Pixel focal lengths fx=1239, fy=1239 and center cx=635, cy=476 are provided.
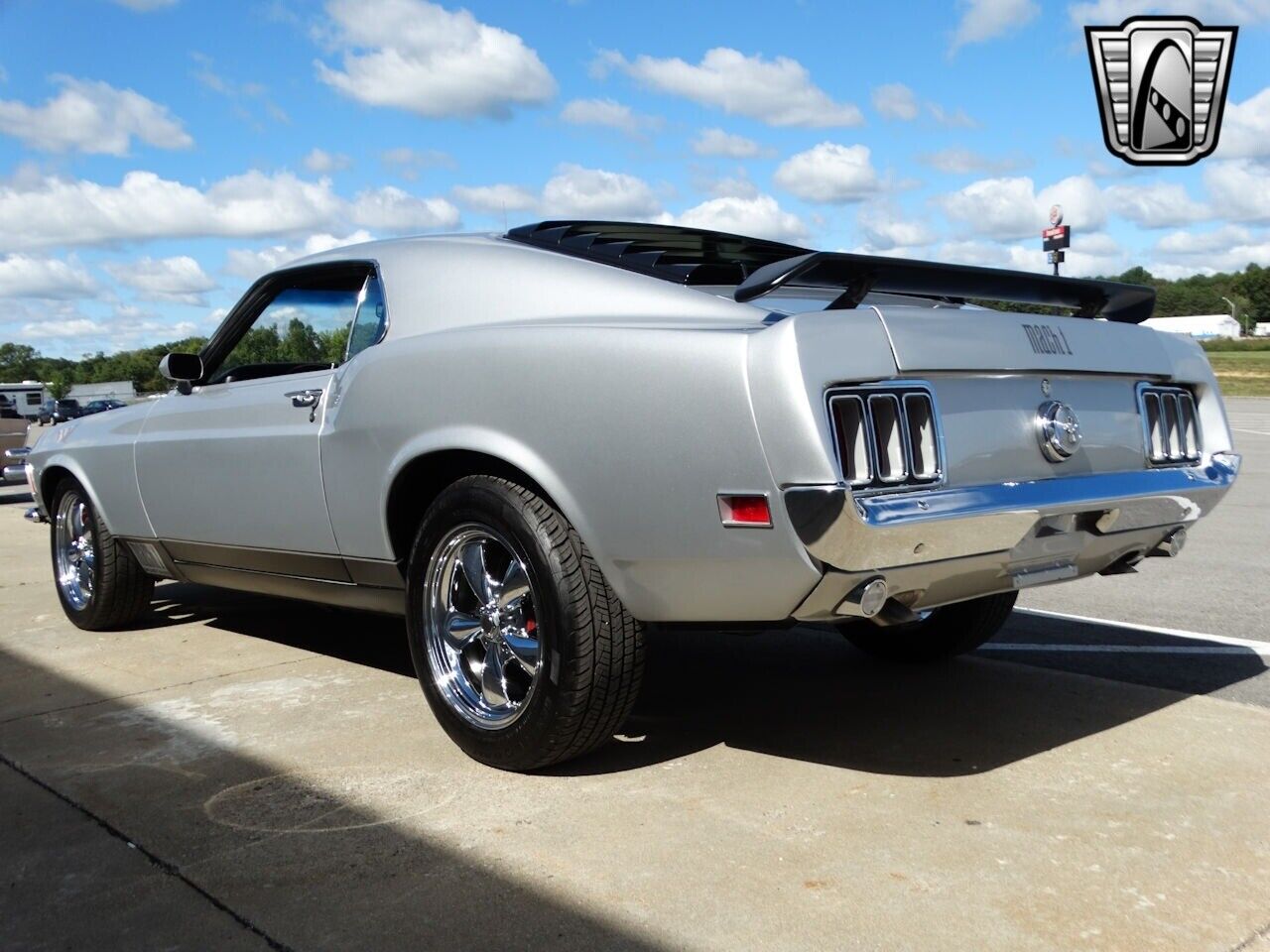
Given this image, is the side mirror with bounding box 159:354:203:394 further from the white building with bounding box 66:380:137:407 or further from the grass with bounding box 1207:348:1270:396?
the white building with bounding box 66:380:137:407

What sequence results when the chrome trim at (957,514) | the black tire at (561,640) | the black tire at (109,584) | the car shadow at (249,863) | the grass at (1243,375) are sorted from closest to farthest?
the car shadow at (249,863) → the chrome trim at (957,514) → the black tire at (561,640) → the black tire at (109,584) → the grass at (1243,375)

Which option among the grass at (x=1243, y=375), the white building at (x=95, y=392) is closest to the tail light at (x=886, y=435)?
the grass at (x=1243, y=375)

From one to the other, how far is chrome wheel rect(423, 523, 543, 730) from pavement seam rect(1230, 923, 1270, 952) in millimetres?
1697

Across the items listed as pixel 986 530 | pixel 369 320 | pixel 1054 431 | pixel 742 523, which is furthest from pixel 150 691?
pixel 1054 431

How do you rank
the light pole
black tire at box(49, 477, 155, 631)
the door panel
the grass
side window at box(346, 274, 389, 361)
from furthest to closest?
1. the light pole
2. the grass
3. black tire at box(49, 477, 155, 631)
4. the door panel
5. side window at box(346, 274, 389, 361)

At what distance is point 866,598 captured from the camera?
9.03 ft

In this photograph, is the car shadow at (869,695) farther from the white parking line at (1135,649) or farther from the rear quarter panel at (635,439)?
the rear quarter panel at (635,439)

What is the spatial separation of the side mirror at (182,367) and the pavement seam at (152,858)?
154 centimetres

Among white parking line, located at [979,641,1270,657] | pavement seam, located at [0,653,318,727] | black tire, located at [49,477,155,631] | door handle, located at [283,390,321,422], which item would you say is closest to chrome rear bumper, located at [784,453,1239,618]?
white parking line, located at [979,641,1270,657]

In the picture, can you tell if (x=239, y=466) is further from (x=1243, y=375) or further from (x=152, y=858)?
(x=1243, y=375)

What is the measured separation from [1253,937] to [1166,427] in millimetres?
1638

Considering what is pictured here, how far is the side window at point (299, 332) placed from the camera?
4.09 metres

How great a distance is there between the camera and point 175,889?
2.63 metres

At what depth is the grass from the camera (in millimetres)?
37125
